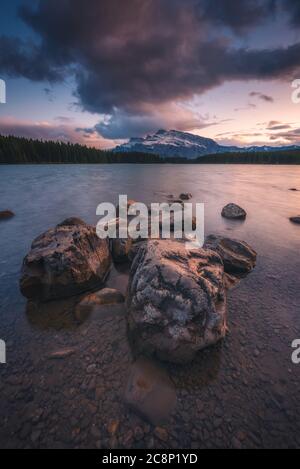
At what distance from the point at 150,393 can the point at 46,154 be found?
136 meters

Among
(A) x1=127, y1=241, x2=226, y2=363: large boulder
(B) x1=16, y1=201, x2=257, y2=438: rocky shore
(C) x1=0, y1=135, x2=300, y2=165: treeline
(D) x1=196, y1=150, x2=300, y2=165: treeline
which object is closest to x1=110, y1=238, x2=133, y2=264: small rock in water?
(B) x1=16, y1=201, x2=257, y2=438: rocky shore

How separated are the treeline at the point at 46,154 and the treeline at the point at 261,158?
78896 millimetres

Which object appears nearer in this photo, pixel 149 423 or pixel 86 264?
Result: pixel 149 423

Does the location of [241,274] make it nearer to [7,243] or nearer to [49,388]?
[49,388]

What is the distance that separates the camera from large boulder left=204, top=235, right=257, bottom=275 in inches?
324

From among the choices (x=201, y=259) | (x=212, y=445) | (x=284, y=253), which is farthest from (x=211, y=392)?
(x=284, y=253)

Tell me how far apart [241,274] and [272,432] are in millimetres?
5206

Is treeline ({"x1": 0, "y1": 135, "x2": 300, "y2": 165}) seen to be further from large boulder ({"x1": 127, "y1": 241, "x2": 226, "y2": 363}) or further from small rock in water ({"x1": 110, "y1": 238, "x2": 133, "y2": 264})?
large boulder ({"x1": 127, "y1": 241, "x2": 226, "y2": 363})

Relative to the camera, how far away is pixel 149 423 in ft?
11.6

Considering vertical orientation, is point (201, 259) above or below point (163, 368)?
above

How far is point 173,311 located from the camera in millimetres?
4523

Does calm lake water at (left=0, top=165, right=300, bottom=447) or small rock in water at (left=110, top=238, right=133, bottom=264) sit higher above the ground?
small rock in water at (left=110, top=238, right=133, bottom=264)
